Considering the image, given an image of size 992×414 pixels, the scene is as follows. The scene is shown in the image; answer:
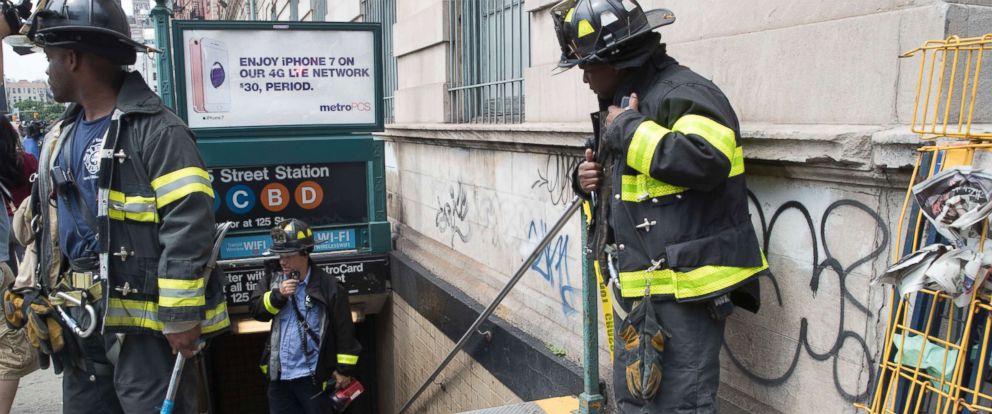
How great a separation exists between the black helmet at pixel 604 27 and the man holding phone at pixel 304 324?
3.76m

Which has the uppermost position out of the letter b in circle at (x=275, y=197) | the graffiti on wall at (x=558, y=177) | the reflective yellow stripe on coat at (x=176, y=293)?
the graffiti on wall at (x=558, y=177)

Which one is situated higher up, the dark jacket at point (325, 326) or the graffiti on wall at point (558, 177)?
the graffiti on wall at point (558, 177)

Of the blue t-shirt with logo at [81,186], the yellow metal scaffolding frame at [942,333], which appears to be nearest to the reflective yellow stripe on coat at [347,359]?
the blue t-shirt with logo at [81,186]

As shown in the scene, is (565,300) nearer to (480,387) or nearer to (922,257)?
(480,387)

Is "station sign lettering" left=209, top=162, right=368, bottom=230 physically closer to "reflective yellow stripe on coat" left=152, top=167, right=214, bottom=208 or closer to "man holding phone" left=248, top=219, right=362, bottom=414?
"man holding phone" left=248, top=219, right=362, bottom=414

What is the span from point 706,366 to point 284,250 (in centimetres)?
405

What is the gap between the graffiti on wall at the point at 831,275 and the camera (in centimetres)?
261

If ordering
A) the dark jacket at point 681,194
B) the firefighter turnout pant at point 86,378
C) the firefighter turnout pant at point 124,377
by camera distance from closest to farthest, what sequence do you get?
the dark jacket at point 681,194, the firefighter turnout pant at point 124,377, the firefighter turnout pant at point 86,378

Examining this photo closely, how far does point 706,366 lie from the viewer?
2730mm

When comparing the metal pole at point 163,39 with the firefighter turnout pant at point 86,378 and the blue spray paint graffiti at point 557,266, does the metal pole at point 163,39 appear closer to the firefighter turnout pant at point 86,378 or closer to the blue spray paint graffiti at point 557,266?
the blue spray paint graffiti at point 557,266

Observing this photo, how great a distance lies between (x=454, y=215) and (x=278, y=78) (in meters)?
2.08

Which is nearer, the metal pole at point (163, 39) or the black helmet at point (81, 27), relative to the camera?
the black helmet at point (81, 27)

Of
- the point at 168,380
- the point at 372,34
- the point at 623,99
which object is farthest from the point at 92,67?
the point at 372,34

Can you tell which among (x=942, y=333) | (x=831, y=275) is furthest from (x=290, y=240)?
(x=942, y=333)
